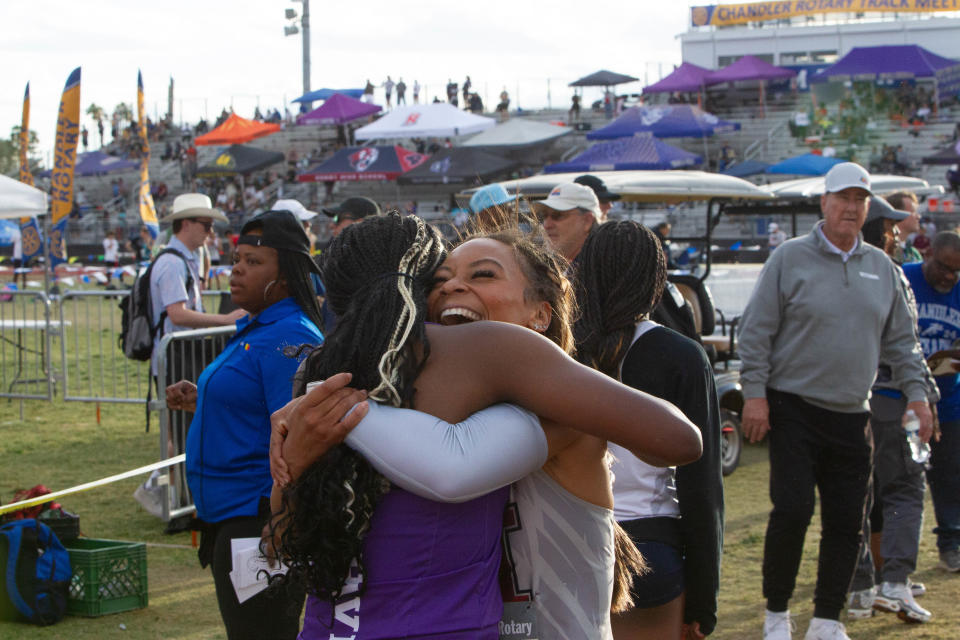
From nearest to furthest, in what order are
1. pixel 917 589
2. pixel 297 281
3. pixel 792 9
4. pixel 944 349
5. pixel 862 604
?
pixel 297 281
pixel 862 604
pixel 917 589
pixel 944 349
pixel 792 9

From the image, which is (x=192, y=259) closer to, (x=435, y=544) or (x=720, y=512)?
(x=720, y=512)

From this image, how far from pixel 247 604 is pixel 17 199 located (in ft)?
21.6

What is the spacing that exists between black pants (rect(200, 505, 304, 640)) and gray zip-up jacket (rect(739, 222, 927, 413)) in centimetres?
245

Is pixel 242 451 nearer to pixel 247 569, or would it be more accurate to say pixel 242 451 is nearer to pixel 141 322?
pixel 247 569

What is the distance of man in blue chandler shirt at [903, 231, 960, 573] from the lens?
19.9ft

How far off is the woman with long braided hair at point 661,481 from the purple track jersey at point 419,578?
1.17 metres

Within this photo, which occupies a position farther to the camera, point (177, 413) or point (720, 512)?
point (177, 413)

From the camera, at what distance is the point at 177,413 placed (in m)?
7.30

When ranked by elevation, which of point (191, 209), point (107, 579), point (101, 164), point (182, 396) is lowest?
point (107, 579)

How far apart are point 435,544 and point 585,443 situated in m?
0.35

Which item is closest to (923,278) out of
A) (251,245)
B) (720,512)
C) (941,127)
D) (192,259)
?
(720,512)

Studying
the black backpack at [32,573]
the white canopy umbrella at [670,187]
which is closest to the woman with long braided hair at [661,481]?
the black backpack at [32,573]

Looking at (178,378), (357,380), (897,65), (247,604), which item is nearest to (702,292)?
(178,378)

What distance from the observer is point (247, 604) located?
11.0 feet
